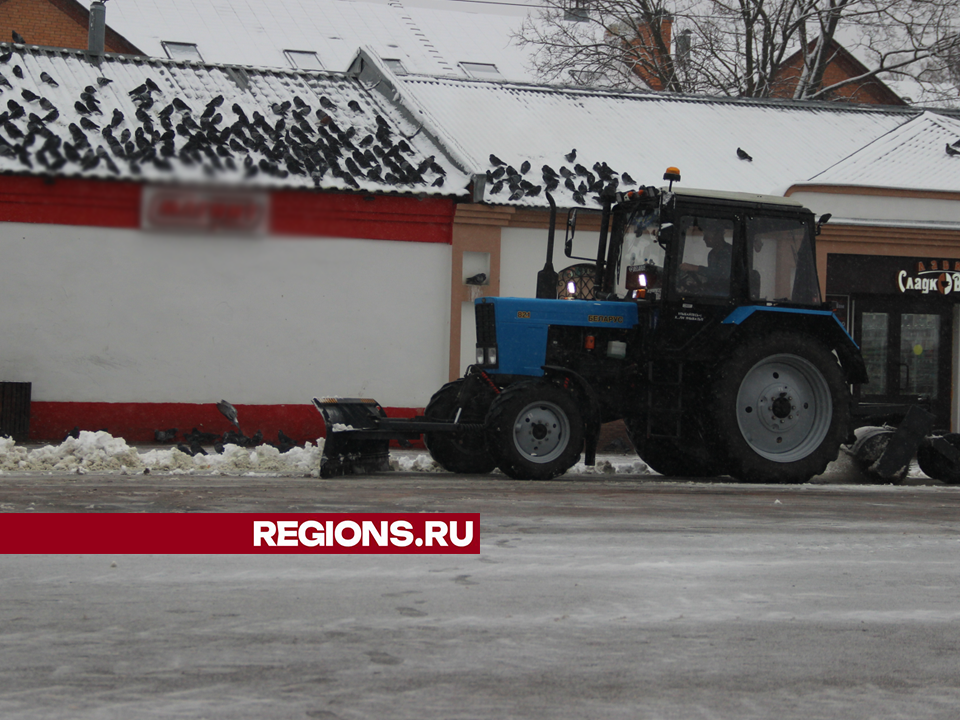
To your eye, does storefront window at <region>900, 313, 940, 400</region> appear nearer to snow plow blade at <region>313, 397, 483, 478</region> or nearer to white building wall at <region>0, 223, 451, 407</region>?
white building wall at <region>0, 223, 451, 407</region>

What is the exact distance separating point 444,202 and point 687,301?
243 inches

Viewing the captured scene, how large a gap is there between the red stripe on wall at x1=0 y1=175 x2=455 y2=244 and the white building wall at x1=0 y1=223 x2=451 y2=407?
17 centimetres

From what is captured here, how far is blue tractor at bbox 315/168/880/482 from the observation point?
1077cm

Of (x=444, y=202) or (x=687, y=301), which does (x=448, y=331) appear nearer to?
(x=444, y=202)

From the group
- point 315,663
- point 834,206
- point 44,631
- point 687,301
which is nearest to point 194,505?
point 44,631

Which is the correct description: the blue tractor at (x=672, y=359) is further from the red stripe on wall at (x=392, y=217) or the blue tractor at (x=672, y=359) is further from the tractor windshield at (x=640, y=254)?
the red stripe on wall at (x=392, y=217)

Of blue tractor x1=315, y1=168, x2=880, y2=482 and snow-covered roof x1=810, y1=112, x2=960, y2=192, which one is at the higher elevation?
snow-covered roof x1=810, y1=112, x2=960, y2=192

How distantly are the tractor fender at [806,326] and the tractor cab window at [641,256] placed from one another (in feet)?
2.58

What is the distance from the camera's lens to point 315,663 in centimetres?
437

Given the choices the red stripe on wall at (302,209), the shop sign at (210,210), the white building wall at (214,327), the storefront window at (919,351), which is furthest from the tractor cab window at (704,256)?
the storefront window at (919,351)

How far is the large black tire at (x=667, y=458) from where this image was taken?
11.8 metres

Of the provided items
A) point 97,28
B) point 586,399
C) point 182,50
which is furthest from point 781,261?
point 182,50

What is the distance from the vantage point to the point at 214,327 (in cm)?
1522
